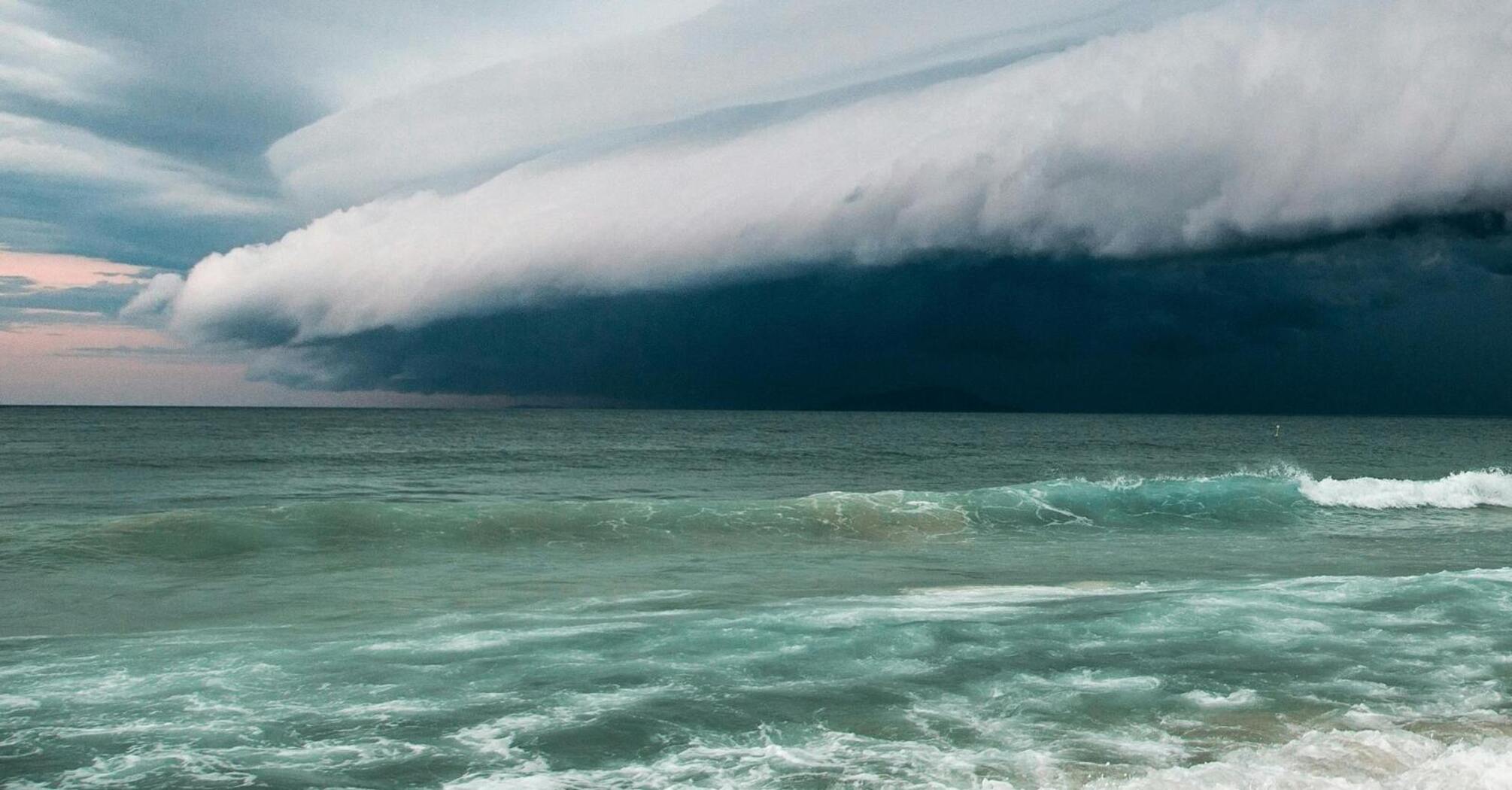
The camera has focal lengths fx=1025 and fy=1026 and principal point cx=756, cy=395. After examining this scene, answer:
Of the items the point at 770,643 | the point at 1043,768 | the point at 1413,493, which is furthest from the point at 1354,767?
the point at 1413,493

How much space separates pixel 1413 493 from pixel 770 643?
35874mm

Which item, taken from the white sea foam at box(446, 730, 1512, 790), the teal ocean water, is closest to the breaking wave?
the teal ocean water

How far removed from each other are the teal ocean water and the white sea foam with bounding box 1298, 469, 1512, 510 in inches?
13.6

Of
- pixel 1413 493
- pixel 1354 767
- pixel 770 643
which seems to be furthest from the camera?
pixel 1413 493

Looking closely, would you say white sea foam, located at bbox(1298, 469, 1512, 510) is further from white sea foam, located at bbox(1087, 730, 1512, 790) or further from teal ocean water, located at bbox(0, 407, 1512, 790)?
white sea foam, located at bbox(1087, 730, 1512, 790)

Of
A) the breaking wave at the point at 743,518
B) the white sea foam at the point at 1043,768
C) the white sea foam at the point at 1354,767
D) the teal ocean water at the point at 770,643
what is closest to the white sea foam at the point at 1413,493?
the breaking wave at the point at 743,518

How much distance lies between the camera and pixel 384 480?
1998 inches

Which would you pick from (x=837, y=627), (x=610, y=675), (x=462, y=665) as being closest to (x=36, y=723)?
(x=462, y=665)

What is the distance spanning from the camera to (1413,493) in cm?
4009

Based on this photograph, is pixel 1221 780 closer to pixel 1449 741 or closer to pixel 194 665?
pixel 1449 741

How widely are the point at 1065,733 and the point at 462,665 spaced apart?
771 centimetres

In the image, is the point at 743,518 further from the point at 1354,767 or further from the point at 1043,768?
the point at 1354,767

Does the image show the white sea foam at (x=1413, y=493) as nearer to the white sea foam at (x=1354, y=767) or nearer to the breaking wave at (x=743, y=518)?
the breaking wave at (x=743, y=518)

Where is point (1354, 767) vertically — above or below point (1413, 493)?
above
